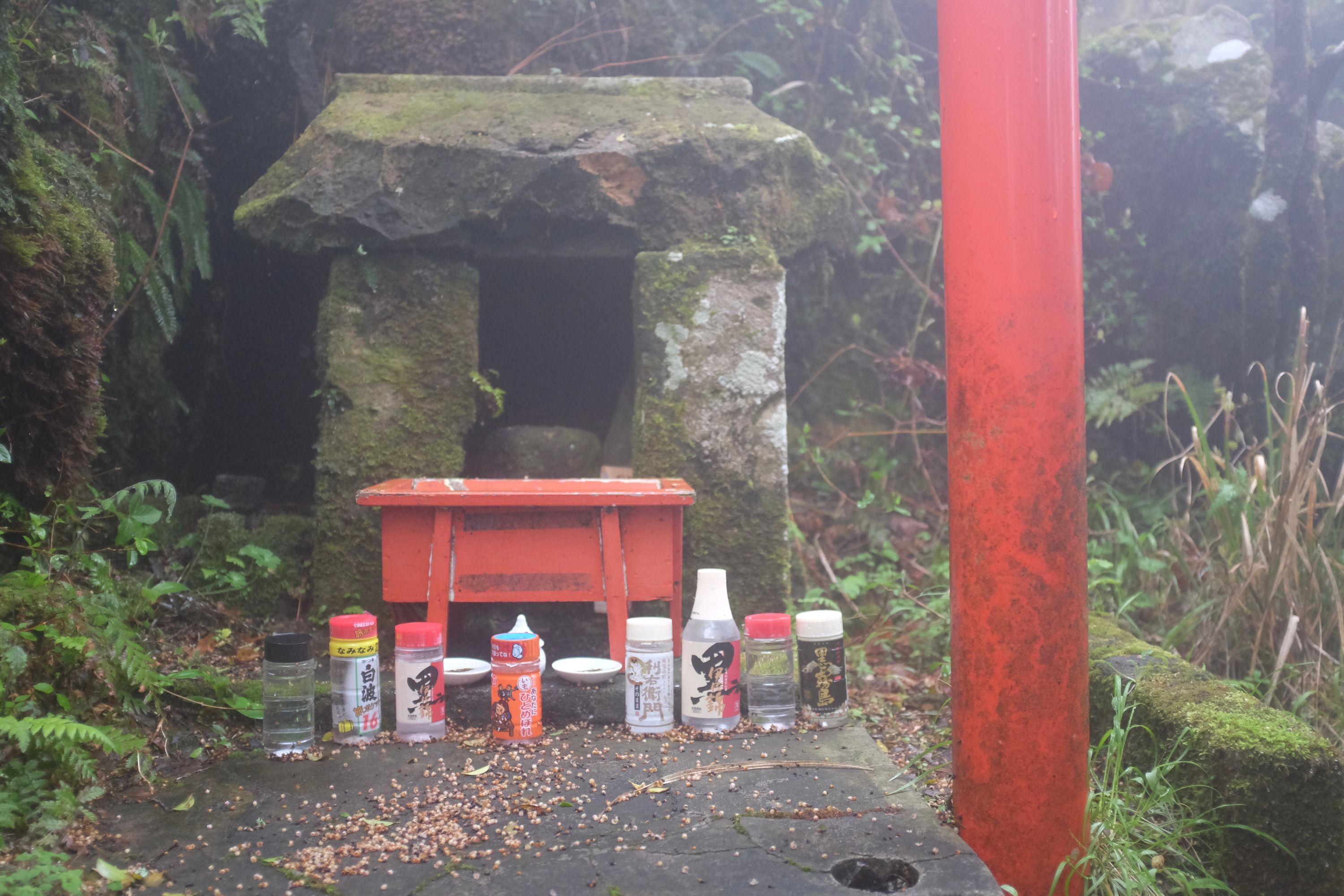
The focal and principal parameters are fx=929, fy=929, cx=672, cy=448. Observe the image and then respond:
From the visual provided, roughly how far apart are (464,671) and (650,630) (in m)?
0.71

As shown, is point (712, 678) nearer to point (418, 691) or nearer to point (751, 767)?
point (751, 767)

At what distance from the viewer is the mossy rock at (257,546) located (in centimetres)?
354

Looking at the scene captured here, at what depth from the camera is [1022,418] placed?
1.79 metres

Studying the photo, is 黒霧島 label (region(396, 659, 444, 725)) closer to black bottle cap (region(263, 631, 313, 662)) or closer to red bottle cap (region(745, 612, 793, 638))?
black bottle cap (region(263, 631, 313, 662))

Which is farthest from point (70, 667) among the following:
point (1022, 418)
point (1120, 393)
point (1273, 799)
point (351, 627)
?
point (1120, 393)

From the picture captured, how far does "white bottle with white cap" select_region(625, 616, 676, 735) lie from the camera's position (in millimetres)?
2496

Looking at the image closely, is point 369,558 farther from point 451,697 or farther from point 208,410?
point 208,410

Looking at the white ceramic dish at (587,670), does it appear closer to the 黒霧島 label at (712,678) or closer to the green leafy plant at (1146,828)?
the 黒霧島 label at (712,678)

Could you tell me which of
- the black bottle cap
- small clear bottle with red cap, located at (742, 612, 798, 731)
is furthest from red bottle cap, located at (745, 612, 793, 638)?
the black bottle cap

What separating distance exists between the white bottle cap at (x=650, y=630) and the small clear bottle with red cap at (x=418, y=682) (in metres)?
0.52

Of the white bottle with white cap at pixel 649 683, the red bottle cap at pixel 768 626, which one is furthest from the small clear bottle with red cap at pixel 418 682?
the red bottle cap at pixel 768 626

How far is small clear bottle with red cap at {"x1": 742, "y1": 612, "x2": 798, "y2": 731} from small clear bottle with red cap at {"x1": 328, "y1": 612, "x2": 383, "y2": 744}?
1015 mm

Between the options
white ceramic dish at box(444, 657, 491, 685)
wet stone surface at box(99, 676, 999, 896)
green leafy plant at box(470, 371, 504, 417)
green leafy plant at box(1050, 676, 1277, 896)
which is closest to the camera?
wet stone surface at box(99, 676, 999, 896)

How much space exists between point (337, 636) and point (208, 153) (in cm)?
295
